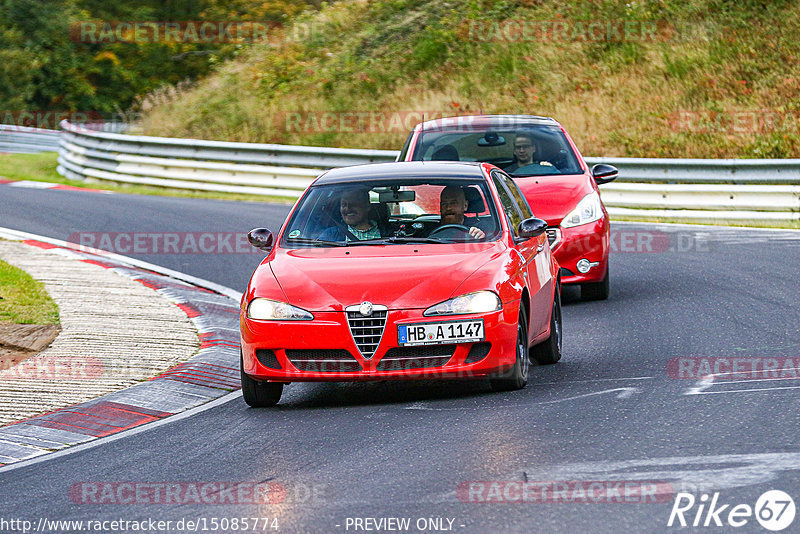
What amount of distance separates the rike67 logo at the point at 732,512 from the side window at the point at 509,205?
3.89m

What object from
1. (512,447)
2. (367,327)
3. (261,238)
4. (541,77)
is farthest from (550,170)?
(541,77)

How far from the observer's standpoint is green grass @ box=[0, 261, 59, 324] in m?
11.5

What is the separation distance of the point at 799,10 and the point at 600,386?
24.0 metres

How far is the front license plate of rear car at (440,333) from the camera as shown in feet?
25.6

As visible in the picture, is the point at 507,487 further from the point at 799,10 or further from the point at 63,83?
the point at 63,83

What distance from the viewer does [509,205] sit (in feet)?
31.2

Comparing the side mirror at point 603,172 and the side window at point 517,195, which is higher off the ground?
the side window at point 517,195

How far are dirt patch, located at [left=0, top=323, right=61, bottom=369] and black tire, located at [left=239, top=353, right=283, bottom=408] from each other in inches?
92.3

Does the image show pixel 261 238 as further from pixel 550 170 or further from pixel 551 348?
pixel 550 170

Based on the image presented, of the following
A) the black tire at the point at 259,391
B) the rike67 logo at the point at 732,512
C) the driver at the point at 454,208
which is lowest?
the black tire at the point at 259,391

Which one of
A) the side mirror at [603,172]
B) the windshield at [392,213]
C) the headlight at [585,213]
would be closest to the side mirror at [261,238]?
the windshield at [392,213]

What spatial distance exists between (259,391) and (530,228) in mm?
2216

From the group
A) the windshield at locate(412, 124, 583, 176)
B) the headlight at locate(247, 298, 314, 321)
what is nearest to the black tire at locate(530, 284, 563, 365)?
the headlight at locate(247, 298, 314, 321)

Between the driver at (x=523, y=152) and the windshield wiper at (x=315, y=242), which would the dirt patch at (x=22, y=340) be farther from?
the driver at (x=523, y=152)
